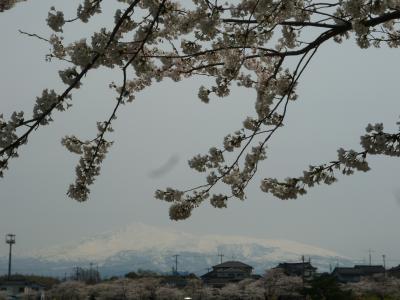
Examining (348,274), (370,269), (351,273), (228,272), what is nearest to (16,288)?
(228,272)

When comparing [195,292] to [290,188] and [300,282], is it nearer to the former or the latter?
[300,282]

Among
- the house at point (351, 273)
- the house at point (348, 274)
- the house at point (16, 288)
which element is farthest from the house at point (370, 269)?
the house at point (16, 288)

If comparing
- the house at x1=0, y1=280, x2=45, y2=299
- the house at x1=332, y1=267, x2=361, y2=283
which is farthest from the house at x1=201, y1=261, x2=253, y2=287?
the house at x1=0, y1=280, x2=45, y2=299

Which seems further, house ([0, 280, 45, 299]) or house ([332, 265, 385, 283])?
house ([0, 280, 45, 299])

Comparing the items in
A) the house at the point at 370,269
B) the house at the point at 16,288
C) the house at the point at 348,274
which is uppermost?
the house at the point at 370,269

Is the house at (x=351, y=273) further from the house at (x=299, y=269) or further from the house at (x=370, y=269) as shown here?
the house at (x=299, y=269)

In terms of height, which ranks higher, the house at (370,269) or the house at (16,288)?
the house at (370,269)

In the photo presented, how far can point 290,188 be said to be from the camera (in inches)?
212

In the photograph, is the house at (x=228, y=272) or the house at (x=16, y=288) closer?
the house at (x=16, y=288)

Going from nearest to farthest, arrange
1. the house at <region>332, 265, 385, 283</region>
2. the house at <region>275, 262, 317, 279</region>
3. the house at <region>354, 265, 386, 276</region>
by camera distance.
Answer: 1. the house at <region>275, 262, 317, 279</region>
2. the house at <region>354, 265, 386, 276</region>
3. the house at <region>332, 265, 385, 283</region>

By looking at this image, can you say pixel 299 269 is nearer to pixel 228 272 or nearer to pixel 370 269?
pixel 370 269

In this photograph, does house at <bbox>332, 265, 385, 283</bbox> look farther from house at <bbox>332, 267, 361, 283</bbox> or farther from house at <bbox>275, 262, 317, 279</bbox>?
house at <bbox>275, 262, 317, 279</bbox>

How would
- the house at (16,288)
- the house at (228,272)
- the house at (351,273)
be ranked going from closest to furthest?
the house at (351,273) < the house at (16,288) < the house at (228,272)

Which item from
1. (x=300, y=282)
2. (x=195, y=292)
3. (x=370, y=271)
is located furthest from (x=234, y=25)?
(x=370, y=271)
